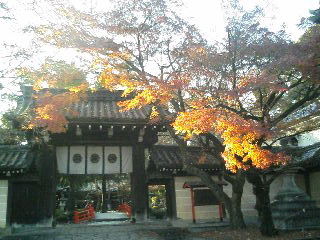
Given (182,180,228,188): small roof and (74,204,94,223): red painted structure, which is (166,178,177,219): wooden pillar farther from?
(74,204,94,223): red painted structure

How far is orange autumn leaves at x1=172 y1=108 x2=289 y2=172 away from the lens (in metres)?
10.6

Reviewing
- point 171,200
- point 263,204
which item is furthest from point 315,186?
point 171,200

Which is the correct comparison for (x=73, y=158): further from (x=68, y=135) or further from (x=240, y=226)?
(x=240, y=226)

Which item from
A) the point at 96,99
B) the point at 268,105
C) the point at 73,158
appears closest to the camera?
the point at 268,105

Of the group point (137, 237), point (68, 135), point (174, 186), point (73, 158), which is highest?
point (68, 135)

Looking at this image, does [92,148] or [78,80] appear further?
[92,148]

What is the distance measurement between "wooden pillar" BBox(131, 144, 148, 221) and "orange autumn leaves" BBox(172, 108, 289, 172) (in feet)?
19.3

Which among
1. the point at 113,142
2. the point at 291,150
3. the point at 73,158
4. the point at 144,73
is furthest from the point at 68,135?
the point at 291,150

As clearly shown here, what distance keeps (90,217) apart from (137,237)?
1218cm

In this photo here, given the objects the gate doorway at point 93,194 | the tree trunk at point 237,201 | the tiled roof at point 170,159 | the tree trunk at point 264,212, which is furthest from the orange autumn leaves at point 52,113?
the gate doorway at point 93,194

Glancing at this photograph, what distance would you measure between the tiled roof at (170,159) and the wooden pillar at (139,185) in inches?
25.1

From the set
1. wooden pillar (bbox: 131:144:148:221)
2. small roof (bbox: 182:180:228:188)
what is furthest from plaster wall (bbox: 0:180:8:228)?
small roof (bbox: 182:180:228:188)

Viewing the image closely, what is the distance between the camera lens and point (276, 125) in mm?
12797

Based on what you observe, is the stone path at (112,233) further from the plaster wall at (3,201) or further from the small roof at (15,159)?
the small roof at (15,159)
